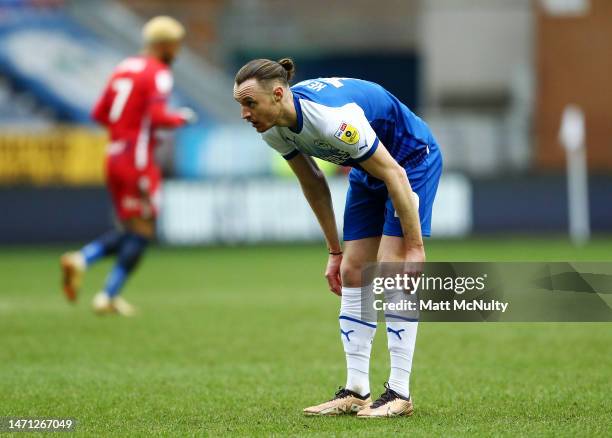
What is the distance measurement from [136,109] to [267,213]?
10.1 metres

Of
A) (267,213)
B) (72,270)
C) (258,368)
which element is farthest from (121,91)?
(267,213)

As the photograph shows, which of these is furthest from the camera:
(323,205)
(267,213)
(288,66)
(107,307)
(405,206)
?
(267,213)

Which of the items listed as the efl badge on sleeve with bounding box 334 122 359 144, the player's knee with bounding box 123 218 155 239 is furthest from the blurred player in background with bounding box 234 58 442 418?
the player's knee with bounding box 123 218 155 239

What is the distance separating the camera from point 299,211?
2106 centimetres

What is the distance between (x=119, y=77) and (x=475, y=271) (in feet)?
18.4

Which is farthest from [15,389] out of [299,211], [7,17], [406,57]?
[406,57]

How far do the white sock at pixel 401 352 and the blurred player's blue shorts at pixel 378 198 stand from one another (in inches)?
18.8

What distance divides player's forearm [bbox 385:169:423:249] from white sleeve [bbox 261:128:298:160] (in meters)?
0.60

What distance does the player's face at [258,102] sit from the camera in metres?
5.58

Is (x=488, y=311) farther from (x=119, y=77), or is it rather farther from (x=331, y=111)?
(x=119, y=77)

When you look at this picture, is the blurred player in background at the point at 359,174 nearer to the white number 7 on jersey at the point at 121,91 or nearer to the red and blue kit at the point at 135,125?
the red and blue kit at the point at 135,125

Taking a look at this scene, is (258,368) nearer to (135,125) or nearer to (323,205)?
(323,205)

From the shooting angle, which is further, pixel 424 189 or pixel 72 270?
pixel 72 270

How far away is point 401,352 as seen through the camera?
6020mm
